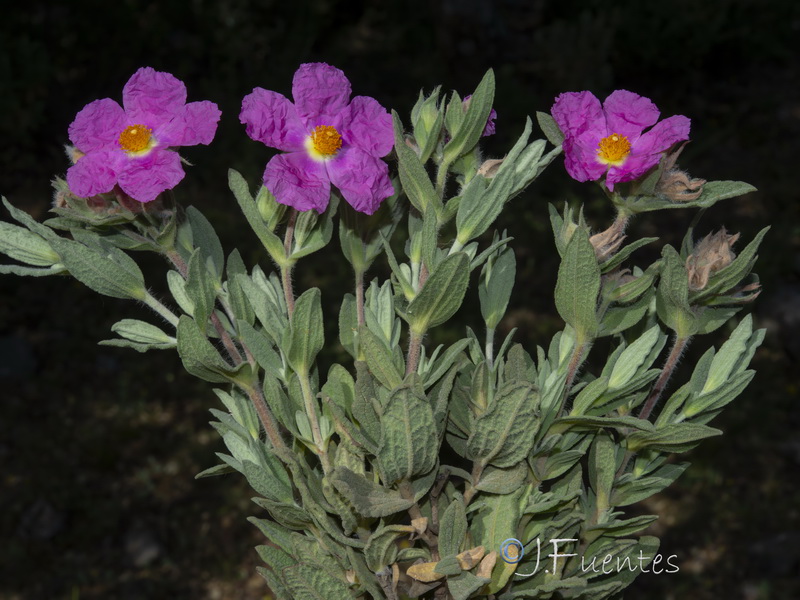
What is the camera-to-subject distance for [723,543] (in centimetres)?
301

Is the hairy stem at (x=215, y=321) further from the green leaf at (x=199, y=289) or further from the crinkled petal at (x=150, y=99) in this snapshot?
the crinkled petal at (x=150, y=99)

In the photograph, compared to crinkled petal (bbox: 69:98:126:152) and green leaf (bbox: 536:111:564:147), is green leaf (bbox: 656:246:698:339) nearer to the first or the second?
green leaf (bbox: 536:111:564:147)

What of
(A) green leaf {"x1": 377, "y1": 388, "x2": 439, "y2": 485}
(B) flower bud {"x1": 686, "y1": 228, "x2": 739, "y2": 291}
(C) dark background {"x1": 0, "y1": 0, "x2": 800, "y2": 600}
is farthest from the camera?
(C) dark background {"x1": 0, "y1": 0, "x2": 800, "y2": 600}

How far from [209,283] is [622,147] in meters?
0.43

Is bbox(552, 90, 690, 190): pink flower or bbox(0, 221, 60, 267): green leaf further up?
bbox(0, 221, 60, 267): green leaf

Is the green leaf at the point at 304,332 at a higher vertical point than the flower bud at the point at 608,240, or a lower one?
higher

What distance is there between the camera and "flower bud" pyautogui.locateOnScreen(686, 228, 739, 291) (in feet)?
3.01

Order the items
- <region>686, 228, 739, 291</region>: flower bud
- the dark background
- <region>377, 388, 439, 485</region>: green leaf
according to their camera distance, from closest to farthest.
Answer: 1. <region>377, 388, 439, 485</region>: green leaf
2. <region>686, 228, 739, 291</region>: flower bud
3. the dark background

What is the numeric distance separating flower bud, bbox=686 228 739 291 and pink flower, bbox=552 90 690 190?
0.11m

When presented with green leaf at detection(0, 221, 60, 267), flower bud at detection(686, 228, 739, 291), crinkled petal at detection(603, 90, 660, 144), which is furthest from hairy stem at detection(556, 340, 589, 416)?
green leaf at detection(0, 221, 60, 267)

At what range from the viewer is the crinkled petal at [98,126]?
0.92m

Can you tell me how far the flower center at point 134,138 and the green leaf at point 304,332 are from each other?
0.21 metres

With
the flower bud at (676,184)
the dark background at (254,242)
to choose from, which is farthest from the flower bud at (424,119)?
the dark background at (254,242)

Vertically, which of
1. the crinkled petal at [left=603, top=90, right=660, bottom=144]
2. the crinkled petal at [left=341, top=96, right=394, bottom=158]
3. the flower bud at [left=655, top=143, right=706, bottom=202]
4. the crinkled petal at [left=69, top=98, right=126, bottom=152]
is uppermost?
the crinkled petal at [left=69, top=98, right=126, bottom=152]
